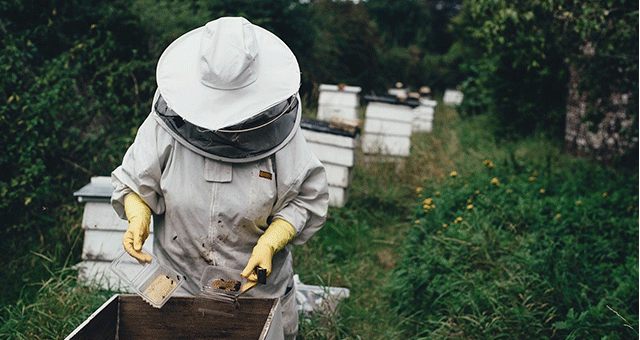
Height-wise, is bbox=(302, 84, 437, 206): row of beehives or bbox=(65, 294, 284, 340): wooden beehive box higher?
bbox=(65, 294, 284, 340): wooden beehive box

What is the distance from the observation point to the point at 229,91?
2203 millimetres

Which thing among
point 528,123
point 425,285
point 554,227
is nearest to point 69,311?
point 425,285

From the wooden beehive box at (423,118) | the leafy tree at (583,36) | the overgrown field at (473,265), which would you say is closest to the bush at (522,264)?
the overgrown field at (473,265)

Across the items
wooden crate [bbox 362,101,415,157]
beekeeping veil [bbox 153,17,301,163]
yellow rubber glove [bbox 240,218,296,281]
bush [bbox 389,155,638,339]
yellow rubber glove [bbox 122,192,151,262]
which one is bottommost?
wooden crate [bbox 362,101,415,157]

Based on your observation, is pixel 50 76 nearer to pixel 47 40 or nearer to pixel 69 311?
pixel 47 40

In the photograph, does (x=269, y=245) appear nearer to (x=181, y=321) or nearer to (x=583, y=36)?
(x=181, y=321)

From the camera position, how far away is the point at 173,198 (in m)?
2.37

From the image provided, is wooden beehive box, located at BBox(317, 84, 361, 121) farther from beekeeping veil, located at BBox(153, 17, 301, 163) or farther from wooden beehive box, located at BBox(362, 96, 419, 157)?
beekeeping veil, located at BBox(153, 17, 301, 163)

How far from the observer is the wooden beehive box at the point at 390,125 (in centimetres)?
725

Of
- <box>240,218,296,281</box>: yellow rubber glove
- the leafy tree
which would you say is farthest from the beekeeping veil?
the leafy tree

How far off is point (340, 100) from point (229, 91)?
18.8 feet

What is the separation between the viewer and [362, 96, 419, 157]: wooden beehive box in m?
7.25

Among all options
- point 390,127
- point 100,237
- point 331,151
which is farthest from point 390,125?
point 100,237

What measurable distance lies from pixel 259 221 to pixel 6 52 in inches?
123
